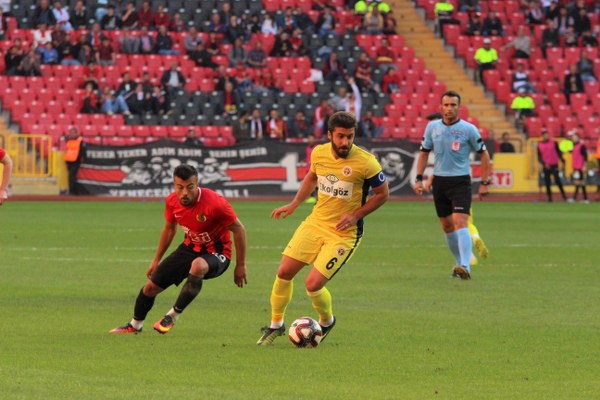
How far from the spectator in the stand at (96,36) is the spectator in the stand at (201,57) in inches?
107

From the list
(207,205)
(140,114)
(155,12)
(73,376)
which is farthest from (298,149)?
(73,376)

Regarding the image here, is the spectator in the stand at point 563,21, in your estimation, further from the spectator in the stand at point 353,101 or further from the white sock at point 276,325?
the white sock at point 276,325

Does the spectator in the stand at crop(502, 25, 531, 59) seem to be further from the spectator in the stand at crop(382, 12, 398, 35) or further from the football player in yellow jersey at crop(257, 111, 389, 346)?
the football player in yellow jersey at crop(257, 111, 389, 346)

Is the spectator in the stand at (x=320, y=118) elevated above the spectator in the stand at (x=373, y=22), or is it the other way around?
the spectator in the stand at (x=373, y=22)

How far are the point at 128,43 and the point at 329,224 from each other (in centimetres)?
3004

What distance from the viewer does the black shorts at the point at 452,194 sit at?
52.6 feet

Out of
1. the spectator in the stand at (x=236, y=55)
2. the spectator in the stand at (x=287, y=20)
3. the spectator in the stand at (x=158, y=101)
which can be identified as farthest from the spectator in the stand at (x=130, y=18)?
the spectator in the stand at (x=287, y=20)

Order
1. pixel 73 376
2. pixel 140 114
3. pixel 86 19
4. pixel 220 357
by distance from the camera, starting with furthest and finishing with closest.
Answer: pixel 86 19 < pixel 140 114 < pixel 220 357 < pixel 73 376

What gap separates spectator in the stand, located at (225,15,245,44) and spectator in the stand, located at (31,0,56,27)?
528cm

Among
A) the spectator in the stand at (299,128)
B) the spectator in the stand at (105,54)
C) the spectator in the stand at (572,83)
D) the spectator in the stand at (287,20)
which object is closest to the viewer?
the spectator in the stand at (299,128)

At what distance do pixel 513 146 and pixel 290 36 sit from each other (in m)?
7.98

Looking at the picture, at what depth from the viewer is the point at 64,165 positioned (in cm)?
3531

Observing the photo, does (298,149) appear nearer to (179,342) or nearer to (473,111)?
(473,111)

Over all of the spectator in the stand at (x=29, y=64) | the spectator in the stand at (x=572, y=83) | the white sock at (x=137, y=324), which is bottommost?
the spectator in the stand at (x=572, y=83)
